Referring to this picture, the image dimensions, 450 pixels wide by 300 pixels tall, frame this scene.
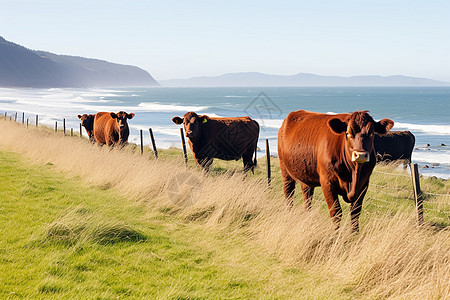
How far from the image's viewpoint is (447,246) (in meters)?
5.59

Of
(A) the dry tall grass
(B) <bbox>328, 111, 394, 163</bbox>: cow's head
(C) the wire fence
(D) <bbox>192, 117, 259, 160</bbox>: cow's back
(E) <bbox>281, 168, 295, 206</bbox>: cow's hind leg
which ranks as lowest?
(C) the wire fence

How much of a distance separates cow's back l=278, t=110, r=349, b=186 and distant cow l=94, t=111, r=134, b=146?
30.0ft

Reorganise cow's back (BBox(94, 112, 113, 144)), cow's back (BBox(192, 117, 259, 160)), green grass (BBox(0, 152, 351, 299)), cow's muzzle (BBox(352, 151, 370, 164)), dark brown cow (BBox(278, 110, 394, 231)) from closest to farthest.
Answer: green grass (BBox(0, 152, 351, 299)), cow's muzzle (BBox(352, 151, 370, 164)), dark brown cow (BBox(278, 110, 394, 231)), cow's back (BBox(192, 117, 259, 160)), cow's back (BBox(94, 112, 113, 144))

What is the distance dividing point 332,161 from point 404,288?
216 centimetres

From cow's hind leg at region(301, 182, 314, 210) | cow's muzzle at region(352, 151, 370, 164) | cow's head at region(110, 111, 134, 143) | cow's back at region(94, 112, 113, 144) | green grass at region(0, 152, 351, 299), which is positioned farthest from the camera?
cow's back at region(94, 112, 113, 144)

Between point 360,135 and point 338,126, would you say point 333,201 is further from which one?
point 360,135

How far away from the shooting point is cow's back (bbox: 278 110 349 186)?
680 centimetres

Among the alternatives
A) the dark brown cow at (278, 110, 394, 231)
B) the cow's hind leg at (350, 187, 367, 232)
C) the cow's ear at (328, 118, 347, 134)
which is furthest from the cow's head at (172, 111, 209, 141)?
the cow's hind leg at (350, 187, 367, 232)

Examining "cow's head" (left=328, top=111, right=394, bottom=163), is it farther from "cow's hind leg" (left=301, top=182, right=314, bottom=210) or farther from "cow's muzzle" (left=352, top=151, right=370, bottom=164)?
"cow's hind leg" (left=301, top=182, right=314, bottom=210)

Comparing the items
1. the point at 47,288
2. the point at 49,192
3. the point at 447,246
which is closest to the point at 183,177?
the point at 49,192

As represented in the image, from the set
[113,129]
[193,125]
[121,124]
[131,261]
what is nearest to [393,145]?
[193,125]

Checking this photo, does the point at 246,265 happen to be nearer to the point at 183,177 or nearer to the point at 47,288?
the point at 47,288

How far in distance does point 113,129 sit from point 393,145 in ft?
36.9

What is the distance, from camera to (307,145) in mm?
7559
